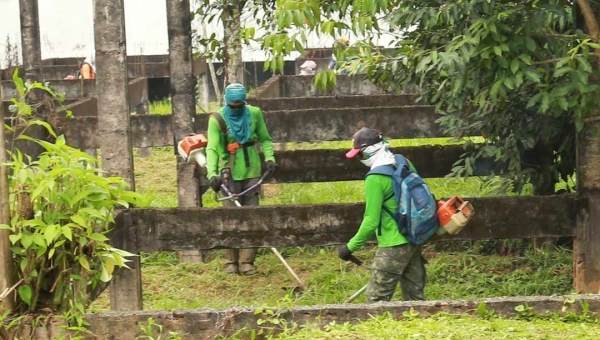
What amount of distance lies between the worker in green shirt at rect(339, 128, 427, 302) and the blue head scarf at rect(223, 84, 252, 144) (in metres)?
2.27

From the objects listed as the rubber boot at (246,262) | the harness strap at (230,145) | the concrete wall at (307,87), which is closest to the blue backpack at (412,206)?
the harness strap at (230,145)

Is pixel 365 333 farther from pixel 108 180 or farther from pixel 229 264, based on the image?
pixel 229 264

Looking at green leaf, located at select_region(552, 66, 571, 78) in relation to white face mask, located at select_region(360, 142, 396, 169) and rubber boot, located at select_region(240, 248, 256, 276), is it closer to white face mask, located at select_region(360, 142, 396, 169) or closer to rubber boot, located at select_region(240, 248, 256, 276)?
white face mask, located at select_region(360, 142, 396, 169)

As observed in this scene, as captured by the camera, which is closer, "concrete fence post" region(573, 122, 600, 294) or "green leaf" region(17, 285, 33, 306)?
"green leaf" region(17, 285, 33, 306)

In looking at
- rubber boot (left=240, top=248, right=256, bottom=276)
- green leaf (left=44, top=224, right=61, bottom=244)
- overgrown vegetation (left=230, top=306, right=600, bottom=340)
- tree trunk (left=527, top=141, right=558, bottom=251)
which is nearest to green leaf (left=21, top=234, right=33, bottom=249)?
green leaf (left=44, top=224, right=61, bottom=244)

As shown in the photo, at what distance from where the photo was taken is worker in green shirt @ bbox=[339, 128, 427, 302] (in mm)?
6648

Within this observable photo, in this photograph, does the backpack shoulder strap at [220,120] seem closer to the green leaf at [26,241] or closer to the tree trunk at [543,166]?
the tree trunk at [543,166]

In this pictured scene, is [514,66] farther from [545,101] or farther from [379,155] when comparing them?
[379,155]

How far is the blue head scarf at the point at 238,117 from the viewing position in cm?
893

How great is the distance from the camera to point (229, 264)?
9.52 meters

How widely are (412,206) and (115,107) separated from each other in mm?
1939

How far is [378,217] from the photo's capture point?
21.6ft

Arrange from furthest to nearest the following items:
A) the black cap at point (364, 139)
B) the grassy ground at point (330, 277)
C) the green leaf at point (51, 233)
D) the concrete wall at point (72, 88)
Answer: the concrete wall at point (72, 88) → the grassy ground at point (330, 277) → the black cap at point (364, 139) → the green leaf at point (51, 233)


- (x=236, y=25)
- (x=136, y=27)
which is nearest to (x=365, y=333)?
(x=236, y=25)
